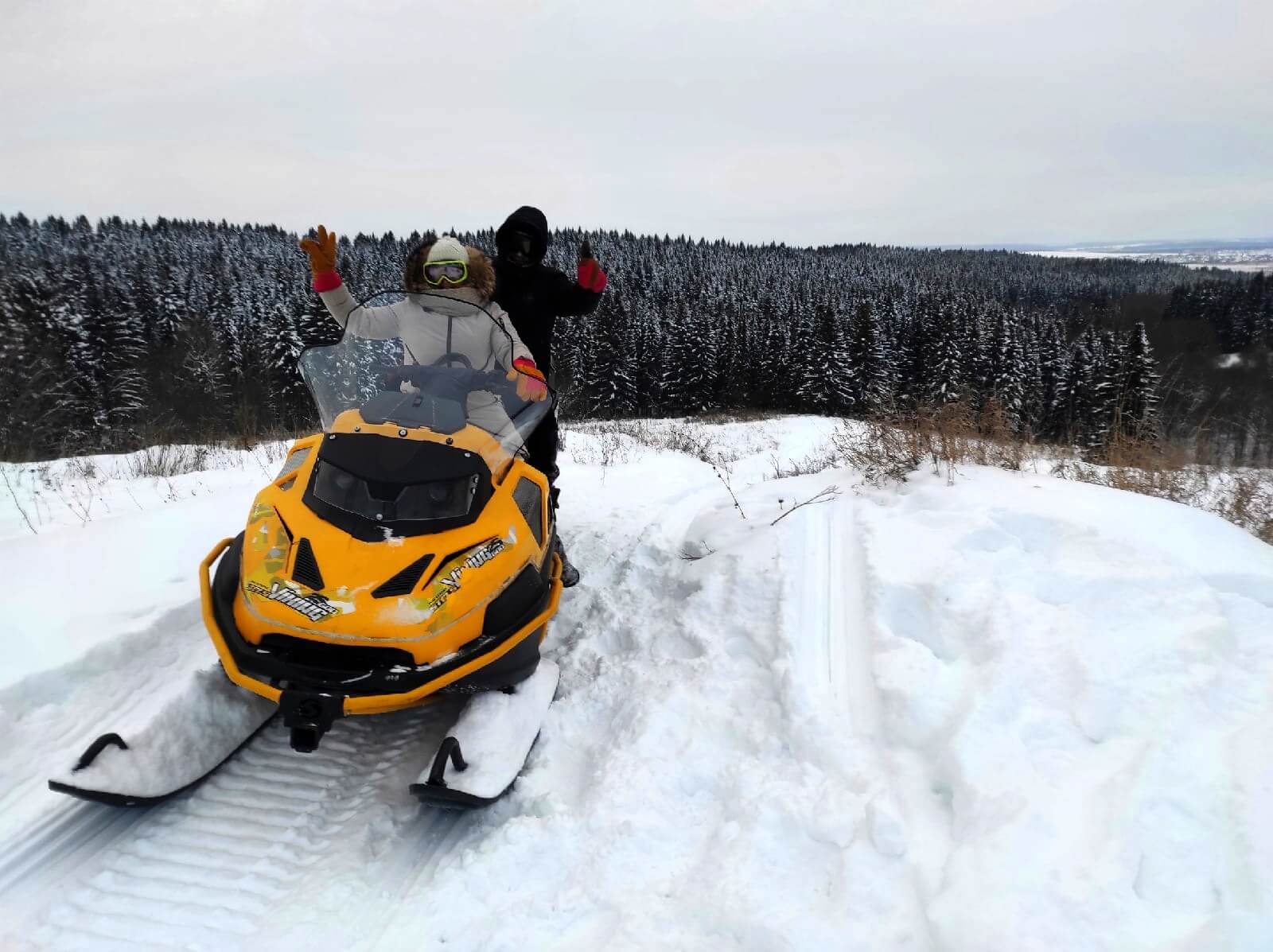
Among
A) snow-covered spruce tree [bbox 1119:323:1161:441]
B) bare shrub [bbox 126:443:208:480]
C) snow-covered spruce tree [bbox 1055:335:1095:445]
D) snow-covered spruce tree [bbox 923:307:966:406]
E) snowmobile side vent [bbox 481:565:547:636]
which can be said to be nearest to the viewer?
snowmobile side vent [bbox 481:565:547:636]

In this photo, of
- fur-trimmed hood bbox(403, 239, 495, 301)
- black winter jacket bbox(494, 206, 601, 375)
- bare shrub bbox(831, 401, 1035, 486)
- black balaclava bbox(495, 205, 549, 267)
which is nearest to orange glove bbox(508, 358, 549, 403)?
fur-trimmed hood bbox(403, 239, 495, 301)

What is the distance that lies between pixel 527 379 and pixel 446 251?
2.93 feet

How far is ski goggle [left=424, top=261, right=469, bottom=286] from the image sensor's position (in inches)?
155

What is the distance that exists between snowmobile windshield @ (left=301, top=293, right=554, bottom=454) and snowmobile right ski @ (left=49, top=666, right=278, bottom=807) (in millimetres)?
1412

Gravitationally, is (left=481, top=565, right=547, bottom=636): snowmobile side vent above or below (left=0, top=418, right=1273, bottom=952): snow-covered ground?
above

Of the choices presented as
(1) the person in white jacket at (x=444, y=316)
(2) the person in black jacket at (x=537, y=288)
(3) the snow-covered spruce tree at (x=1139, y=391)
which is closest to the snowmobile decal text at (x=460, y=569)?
(1) the person in white jacket at (x=444, y=316)

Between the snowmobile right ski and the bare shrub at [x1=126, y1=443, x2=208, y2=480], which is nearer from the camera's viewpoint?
the snowmobile right ski

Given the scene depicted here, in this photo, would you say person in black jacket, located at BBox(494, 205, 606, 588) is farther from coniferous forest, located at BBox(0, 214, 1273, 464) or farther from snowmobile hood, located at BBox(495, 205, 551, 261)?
coniferous forest, located at BBox(0, 214, 1273, 464)

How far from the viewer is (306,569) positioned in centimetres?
281

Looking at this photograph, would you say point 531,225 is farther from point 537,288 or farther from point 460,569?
point 460,569

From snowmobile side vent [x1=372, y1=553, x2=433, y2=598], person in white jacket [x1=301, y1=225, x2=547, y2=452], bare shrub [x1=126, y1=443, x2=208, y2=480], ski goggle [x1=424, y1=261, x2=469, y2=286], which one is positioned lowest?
bare shrub [x1=126, y1=443, x2=208, y2=480]

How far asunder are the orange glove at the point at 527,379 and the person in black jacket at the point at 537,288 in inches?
25.8

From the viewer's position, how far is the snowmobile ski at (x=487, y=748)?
260 cm

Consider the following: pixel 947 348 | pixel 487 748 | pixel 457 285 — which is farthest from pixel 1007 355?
pixel 487 748
